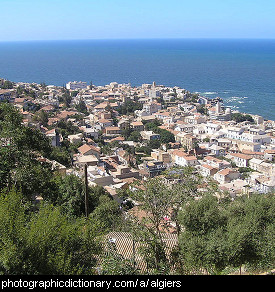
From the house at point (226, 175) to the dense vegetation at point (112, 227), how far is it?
1281cm

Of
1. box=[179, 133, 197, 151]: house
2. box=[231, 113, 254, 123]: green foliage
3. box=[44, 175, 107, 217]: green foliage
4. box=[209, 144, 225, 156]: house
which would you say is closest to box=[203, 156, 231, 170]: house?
box=[209, 144, 225, 156]: house

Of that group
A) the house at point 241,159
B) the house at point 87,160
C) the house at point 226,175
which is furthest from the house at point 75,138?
the house at point 241,159

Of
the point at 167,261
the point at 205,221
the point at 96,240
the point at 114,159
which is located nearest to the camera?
the point at 96,240

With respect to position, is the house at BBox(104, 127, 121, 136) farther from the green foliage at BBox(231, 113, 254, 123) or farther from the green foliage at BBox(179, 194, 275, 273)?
the green foliage at BBox(179, 194, 275, 273)

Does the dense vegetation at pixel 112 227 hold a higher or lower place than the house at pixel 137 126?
higher

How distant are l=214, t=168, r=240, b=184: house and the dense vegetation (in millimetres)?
12814

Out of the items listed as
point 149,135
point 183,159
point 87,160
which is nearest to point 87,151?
point 87,160

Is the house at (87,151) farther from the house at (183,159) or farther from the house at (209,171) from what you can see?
the house at (209,171)

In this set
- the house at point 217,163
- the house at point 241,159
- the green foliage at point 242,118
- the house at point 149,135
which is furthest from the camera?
the green foliage at point 242,118

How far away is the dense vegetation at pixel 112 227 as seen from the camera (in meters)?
4.72

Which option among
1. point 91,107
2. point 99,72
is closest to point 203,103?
point 91,107

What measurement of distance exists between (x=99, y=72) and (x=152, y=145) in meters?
51.8

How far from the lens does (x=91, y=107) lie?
129 ft
